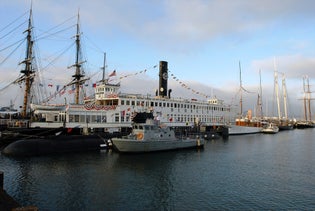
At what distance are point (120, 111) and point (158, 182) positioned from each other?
3132 centimetres

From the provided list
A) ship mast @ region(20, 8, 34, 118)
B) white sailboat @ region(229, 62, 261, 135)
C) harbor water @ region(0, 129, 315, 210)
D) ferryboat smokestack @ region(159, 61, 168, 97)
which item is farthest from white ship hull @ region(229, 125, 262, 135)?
ship mast @ region(20, 8, 34, 118)

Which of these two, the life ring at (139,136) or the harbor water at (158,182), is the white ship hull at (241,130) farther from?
the life ring at (139,136)

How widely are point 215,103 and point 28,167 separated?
64.5 meters

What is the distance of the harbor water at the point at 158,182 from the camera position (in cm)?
1953

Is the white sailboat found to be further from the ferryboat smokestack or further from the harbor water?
the harbor water

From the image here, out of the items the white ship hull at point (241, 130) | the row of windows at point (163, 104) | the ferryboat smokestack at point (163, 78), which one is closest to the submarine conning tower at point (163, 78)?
the ferryboat smokestack at point (163, 78)

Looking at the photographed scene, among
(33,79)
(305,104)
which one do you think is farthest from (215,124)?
(305,104)

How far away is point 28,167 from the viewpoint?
2994 cm

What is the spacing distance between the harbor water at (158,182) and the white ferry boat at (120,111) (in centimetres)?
1134

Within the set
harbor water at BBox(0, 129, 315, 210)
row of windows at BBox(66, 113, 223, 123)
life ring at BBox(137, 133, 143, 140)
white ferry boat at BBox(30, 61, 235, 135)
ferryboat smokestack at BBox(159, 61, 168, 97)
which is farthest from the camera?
ferryboat smokestack at BBox(159, 61, 168, 97)

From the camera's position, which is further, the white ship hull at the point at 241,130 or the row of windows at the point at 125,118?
the white ship hull at the point at 241,130

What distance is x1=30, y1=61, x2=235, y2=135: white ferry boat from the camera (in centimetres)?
4750

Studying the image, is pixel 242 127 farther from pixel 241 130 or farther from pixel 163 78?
pixel 163 78

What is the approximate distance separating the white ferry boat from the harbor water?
11.3 m
